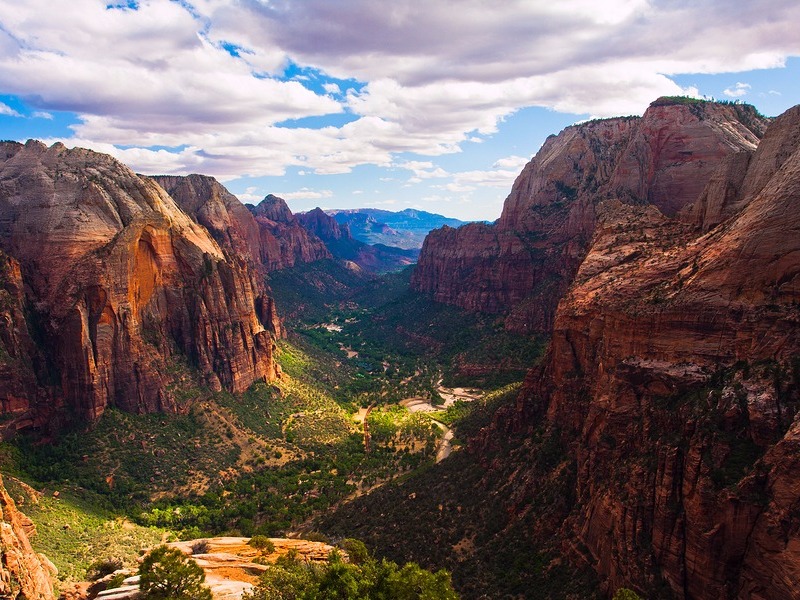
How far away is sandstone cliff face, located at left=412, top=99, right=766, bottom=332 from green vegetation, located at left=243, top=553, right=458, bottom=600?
79.7m

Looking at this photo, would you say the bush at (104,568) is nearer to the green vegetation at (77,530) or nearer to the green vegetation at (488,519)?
the green vegetation at (77,530)

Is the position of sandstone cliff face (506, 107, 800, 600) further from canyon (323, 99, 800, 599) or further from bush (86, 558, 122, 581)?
bush (86, 558, 122, 581)

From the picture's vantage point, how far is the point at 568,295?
2574 inches

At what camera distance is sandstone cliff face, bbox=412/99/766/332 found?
4724 inches

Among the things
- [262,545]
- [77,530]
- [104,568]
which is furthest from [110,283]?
[262,545]

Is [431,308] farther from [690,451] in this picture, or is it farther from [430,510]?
[690,451]

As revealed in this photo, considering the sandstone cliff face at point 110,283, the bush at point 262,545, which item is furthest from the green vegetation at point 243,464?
the sandstone cliff face at point 110,283

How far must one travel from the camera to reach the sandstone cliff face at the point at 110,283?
271 feet

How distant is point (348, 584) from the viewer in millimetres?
34312

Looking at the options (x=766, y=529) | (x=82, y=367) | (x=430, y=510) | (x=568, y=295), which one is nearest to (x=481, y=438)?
(x=430, y=510)

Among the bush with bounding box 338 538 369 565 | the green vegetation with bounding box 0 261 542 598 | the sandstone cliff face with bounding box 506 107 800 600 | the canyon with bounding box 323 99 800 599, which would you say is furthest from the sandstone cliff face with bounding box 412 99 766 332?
the bush with bounding box 338 538 369 565

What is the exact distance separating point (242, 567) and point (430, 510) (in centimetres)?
2718

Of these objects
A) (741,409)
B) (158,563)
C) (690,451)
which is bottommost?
(158,563)

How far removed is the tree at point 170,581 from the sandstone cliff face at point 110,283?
5524 centimetres
